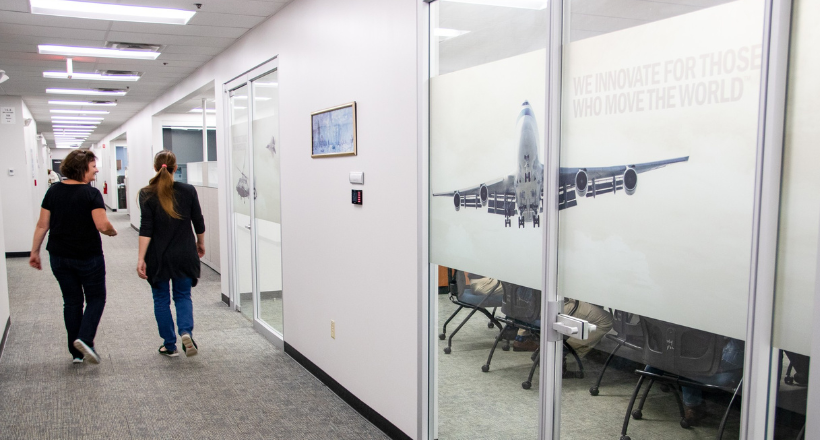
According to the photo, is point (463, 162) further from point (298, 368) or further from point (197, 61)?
point (197, 61)

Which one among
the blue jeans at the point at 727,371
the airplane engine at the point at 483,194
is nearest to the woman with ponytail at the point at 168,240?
the airplane engine at the point at 483,194

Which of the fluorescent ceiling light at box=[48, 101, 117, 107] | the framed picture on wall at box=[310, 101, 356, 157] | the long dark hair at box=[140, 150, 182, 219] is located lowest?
the long dark hair at box=[140, 150, 182, 219]

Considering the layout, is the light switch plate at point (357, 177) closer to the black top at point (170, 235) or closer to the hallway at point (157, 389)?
the hallway at point (157, 389)

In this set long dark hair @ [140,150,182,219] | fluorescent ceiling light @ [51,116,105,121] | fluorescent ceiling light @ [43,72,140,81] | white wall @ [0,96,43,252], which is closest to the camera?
long dark hair @ [140,150,182,219]

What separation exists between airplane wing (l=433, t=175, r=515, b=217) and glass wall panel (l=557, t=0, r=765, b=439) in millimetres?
269

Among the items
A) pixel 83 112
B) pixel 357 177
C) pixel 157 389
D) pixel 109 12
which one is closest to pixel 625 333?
pixel 357 177

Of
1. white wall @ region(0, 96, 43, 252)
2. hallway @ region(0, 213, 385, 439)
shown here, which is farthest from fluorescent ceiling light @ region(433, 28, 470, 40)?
white wall @ region(0, 96, 43, 252)

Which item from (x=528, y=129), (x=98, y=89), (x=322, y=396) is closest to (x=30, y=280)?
(x=98, y=89)

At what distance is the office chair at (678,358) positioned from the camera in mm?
1559

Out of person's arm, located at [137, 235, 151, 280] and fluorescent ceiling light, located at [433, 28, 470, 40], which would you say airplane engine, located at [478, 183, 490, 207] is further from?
person's arm, located at [137, 235, 151, 280]

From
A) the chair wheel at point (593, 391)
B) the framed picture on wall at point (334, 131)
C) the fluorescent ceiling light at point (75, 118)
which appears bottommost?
the chair wheel at point (593, 391)

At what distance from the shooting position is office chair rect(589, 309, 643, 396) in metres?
1.76

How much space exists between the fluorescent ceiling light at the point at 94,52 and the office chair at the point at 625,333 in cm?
541

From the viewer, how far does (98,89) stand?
8.67m
